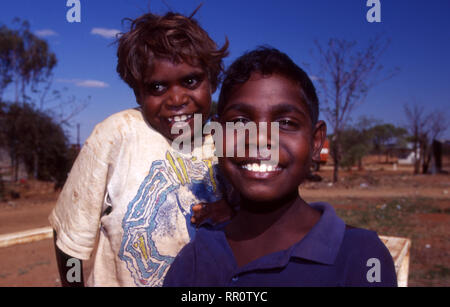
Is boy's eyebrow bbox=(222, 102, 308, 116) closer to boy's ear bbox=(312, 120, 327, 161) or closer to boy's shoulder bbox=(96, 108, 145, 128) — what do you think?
boy's ear bbox=(312, 120, 327, 161)

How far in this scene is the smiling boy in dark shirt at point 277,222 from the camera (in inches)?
43.4

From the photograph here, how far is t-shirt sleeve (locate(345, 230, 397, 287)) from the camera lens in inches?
41.2

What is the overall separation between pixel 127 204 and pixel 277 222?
53 cm

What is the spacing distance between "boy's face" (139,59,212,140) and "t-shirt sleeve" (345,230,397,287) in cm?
76

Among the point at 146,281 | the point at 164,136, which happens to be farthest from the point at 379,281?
the point at 164,136

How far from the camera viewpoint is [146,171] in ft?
4.60

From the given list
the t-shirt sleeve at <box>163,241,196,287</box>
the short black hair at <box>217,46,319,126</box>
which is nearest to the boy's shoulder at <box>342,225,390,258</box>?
the short black hair at <box>217,46,319,126</box>

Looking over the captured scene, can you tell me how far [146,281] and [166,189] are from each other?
0.34m

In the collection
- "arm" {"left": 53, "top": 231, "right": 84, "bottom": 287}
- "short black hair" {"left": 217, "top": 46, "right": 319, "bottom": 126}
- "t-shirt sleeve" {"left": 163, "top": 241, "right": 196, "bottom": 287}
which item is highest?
"short black hair" {"left": 217, "top": 46, "right": 319, "bottom": 126}

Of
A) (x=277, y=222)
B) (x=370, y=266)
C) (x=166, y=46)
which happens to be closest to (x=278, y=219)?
(x=277, y=222)

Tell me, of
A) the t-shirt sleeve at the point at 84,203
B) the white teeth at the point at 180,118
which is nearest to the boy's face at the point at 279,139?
the white teeth at the point at 180,118

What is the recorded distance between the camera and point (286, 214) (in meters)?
1.28

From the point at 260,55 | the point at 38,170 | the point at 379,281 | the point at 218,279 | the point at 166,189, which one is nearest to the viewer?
the point at 379,281
